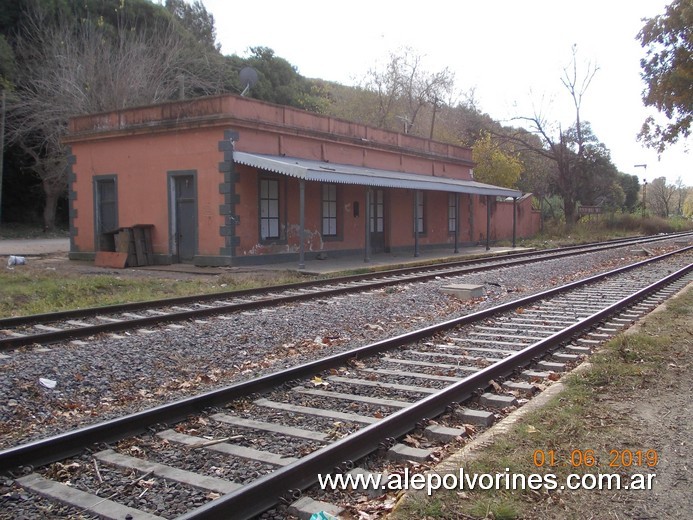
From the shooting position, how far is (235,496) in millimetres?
3340

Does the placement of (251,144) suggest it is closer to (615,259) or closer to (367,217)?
(367,217)

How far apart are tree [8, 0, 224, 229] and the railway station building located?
1107 centimetres

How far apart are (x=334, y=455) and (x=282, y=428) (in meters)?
0.89

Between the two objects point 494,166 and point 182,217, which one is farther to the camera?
point 494,166

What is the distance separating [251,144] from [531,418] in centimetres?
1460

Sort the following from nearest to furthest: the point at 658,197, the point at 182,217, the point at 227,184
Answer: the point at 227,184, the point at 182,217, the point at 658,197

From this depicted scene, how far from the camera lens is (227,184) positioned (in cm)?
1731

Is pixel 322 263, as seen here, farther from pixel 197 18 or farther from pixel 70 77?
pixel 197 18

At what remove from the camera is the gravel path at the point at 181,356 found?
5.50m

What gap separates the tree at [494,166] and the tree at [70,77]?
55.9 ft

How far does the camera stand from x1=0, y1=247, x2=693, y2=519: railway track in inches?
145

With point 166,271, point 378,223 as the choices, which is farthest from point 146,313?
point 378,223
